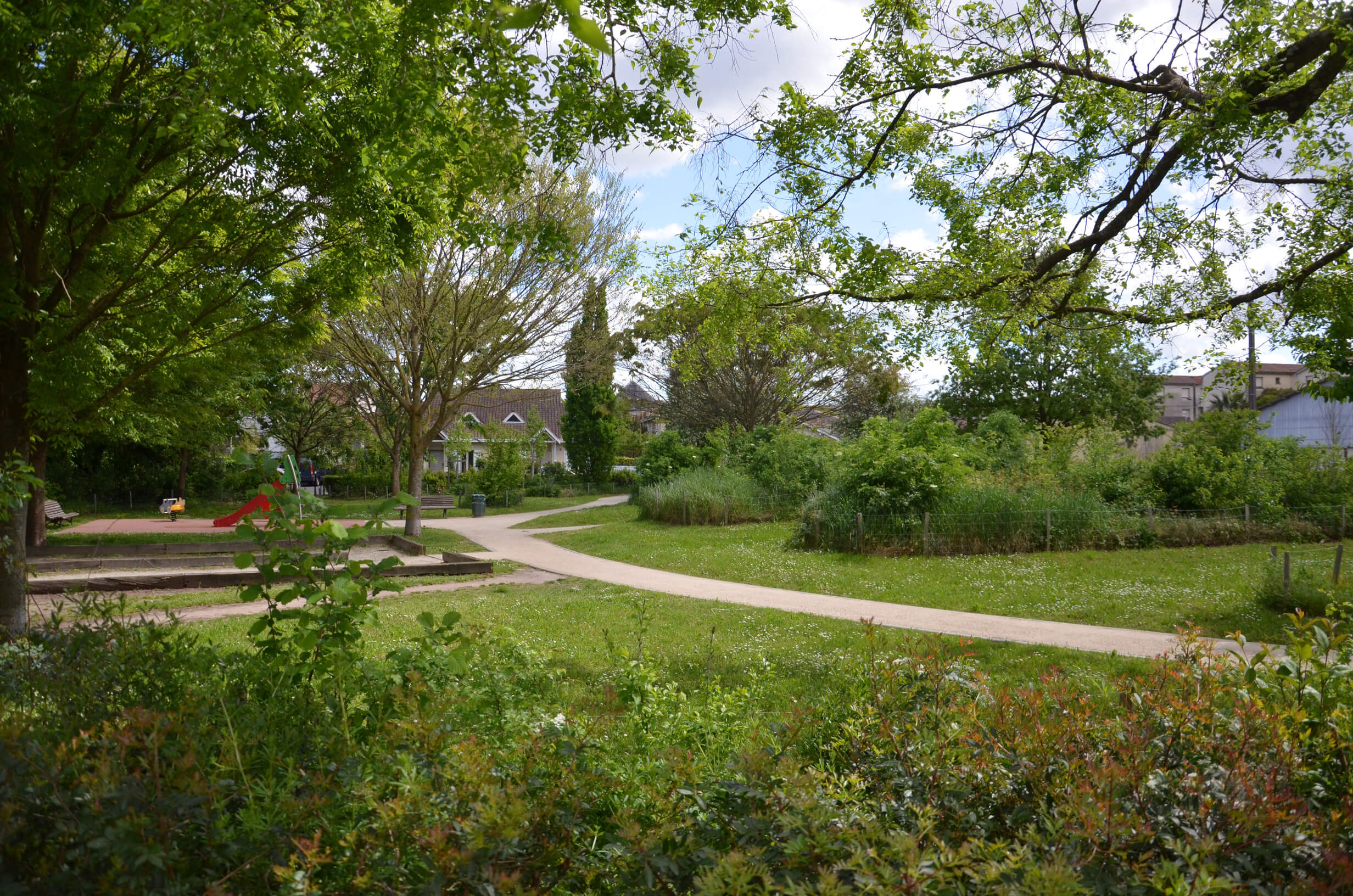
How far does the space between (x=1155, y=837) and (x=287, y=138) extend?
7455 millimetres

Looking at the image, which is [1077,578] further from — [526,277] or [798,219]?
[526,277]

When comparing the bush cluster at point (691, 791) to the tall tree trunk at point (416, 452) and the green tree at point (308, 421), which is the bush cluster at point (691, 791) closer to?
the tall tree trunk at point (416, 452)

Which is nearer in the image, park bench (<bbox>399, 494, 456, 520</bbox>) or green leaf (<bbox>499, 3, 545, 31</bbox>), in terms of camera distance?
green leaf (<bbox>499, 3, 545, 31</bbox>)

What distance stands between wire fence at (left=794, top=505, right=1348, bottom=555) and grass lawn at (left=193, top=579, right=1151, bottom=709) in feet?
16.8

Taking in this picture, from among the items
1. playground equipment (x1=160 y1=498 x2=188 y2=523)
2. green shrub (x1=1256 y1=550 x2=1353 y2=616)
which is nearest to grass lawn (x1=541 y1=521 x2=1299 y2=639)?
green shrub (x1=1256 y1=550 x2=1353 y2=616)

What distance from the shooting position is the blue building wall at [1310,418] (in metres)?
34.0

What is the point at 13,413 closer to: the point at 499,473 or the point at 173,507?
the point at 173,507

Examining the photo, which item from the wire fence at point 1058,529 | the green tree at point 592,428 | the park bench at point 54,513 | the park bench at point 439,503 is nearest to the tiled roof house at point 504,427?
the green tree at point 592,428

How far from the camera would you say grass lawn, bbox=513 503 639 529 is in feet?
78.6

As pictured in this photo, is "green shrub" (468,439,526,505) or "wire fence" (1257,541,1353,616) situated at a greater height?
"green shrub" (468,439,526,505)

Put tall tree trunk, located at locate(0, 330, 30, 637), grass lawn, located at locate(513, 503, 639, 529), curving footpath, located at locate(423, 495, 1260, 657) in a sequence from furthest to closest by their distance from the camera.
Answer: grass lawn, located at locate(513, 503, 639, 529) < curving footpath, located at locate(423, 495, 1260, 657) < tall tree trunk, located at locate(0, 330, 30, 637)

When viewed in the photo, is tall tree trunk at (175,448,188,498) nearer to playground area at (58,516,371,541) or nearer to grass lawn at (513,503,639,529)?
playground area at (58,516,371,541)

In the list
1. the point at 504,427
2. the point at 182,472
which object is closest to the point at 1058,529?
the point at 182,472

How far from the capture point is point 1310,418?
36.7 metres
